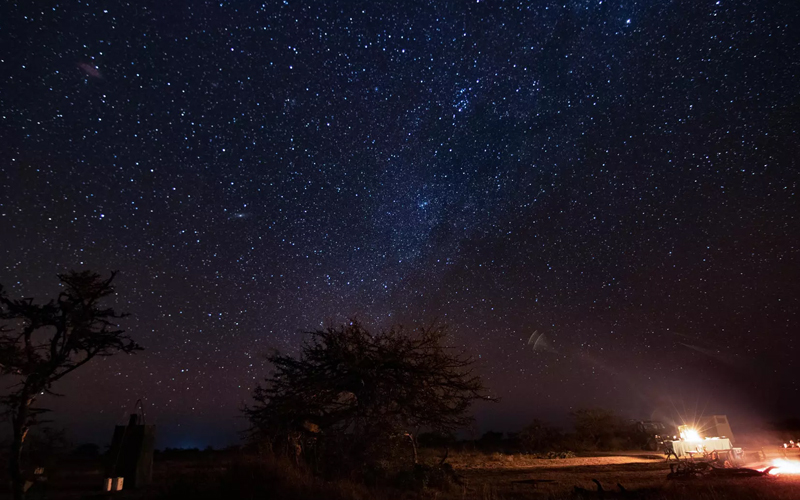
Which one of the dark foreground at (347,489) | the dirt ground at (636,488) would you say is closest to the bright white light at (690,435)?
the dirt ground at (636,488)

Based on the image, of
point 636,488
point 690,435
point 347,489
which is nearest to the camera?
point 347,489

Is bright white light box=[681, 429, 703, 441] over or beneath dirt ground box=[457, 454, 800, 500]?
over

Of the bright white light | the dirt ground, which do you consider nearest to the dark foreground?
the dirt ground

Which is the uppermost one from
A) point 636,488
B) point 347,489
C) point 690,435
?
point 347,489

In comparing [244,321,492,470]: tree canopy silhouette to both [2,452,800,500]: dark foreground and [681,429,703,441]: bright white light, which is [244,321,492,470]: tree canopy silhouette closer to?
[2,452,800,500]: dark foreground

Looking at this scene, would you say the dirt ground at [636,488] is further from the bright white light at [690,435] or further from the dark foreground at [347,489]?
the bright white light at [690,435]

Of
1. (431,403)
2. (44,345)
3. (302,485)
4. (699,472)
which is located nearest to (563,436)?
(699,472)

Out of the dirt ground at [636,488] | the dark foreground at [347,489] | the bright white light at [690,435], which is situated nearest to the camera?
the dark foreground at [347,489]

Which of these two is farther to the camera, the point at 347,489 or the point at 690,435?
the point at 690,435

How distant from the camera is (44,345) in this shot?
40.5ft

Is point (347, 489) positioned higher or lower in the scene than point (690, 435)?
higher

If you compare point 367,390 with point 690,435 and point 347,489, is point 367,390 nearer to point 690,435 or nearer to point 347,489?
point 347,489

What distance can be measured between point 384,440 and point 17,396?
10.0 metres

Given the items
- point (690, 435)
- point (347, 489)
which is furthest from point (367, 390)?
point (690, 435)
